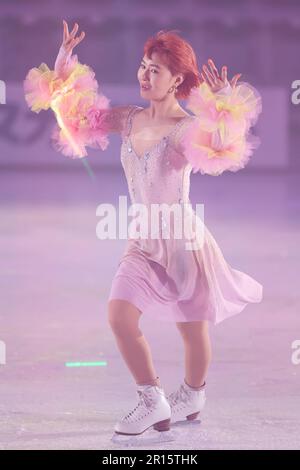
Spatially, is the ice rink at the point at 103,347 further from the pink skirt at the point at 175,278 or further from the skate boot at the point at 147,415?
the pink skirt at the point at 175,278

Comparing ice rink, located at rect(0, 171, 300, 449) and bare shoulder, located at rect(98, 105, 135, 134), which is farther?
bare shoulder, located at rect(98, 105, 135, 134)

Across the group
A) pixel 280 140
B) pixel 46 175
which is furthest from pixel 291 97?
pixel 46 175

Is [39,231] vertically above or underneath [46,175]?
underneath

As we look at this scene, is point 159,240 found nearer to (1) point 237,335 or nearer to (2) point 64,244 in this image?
(1) point 237,335

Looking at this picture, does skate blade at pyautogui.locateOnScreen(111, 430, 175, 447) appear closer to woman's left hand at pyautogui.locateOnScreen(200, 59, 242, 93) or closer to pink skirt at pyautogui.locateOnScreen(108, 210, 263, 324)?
pink skirt at pyautogui.locateOnScreen(108, 210, 263, 324)

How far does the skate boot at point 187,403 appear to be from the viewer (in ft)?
14.5

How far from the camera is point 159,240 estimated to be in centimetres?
430

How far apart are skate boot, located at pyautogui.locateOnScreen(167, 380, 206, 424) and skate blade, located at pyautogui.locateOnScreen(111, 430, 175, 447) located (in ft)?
0.61

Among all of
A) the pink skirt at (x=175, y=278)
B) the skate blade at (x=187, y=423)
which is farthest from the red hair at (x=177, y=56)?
the skate blade at (x=187, y=423)

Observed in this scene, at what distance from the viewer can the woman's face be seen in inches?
171

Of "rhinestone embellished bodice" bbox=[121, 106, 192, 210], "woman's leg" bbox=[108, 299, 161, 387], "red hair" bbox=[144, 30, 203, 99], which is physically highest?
"red hair" bbox=[144, 30, 203, 99]

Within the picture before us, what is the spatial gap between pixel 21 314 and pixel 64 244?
321 centimetres

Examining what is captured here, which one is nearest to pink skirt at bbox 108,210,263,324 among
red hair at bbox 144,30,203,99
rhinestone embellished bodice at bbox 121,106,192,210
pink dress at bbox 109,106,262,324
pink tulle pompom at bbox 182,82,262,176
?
pink dress at bbox 109,106,262,324
